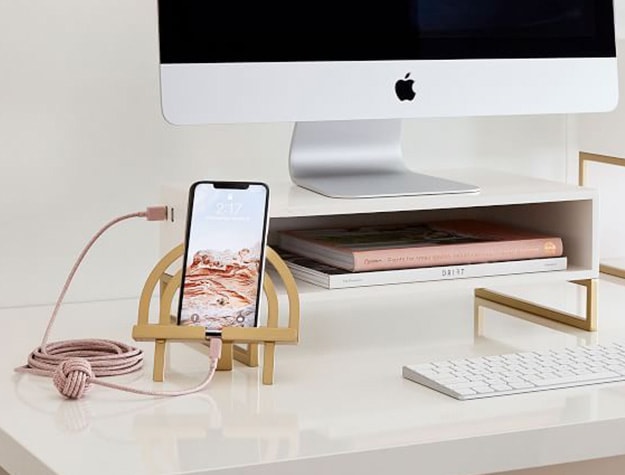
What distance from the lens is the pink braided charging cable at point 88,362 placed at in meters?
1.33

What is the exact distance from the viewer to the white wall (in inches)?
75.5

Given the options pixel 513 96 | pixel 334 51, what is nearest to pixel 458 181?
pixel 513 96

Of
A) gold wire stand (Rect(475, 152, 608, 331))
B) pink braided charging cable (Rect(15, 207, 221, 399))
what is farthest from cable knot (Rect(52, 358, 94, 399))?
gold wire stand (Rect(475, 152, 608, 331))

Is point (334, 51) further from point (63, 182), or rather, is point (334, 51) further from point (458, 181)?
point (63, 182)

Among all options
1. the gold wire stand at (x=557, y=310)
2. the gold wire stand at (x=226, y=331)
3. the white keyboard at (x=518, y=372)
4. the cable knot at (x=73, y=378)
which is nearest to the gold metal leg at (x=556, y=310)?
the gold wire stand at (x=557, y=310)

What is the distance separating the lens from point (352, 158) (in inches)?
69.9

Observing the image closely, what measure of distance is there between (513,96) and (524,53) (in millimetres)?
62

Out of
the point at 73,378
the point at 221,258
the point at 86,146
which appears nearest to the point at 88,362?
the point at 73,378

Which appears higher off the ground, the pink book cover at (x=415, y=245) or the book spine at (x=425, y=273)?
the pink book cover at (x=415, y=245)

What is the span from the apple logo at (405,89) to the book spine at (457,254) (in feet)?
0.66

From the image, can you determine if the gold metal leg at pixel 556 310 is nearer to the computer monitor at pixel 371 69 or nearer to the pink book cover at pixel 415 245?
the pink book cover at pixel 415 245

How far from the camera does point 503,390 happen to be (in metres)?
1.37

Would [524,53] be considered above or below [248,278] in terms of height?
above

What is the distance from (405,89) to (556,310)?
0.37 meters
